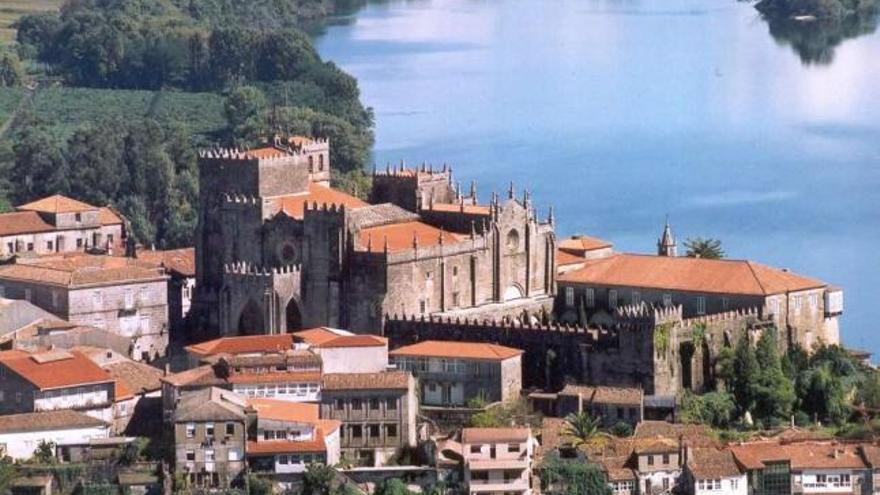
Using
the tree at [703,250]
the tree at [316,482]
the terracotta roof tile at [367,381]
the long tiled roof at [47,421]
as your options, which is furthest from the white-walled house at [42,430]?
the tree at [703,250]

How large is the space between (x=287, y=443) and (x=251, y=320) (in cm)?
854

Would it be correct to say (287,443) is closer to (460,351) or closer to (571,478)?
(571,478)

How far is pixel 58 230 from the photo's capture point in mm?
65250

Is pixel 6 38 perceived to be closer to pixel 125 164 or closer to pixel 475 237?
pixel 125 164

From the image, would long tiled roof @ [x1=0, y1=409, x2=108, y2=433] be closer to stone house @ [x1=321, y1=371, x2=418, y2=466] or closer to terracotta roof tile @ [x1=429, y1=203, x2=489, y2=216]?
stone house @ [x1=321, y1=371, x2=418, y2=466]

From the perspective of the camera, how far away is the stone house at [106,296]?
183ft

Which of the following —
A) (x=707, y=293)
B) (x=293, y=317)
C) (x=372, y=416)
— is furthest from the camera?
(x=293, y=317)

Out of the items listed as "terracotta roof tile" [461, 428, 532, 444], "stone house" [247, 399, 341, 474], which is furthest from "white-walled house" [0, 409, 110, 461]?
"terracotta roof tile" [461, 428, 532, 444]

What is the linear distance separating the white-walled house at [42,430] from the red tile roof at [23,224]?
16532 mm

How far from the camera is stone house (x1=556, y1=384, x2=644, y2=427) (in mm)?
49156

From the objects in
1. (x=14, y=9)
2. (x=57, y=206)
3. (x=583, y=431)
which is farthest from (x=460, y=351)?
(x=14, y=9)

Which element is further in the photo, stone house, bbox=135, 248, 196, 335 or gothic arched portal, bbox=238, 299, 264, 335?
stone house, bbox=135, 248, 196, 335

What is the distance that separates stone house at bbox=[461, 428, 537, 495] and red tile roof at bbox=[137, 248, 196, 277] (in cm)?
1455

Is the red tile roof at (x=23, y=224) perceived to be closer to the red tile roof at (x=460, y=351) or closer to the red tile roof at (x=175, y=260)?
the red tile roof at (x=175, y=260)
